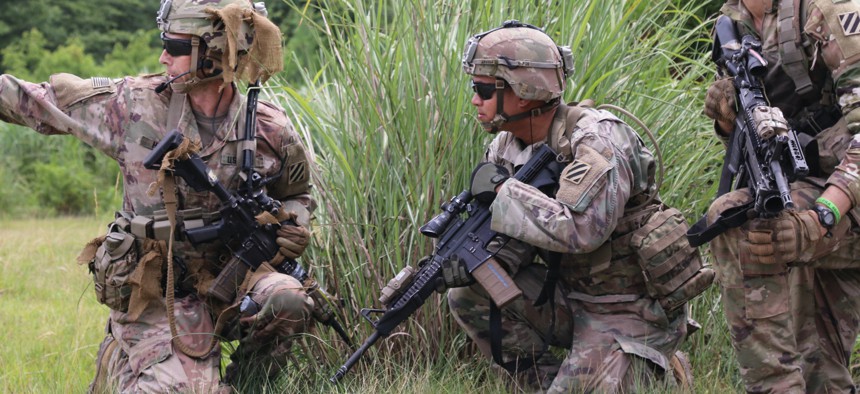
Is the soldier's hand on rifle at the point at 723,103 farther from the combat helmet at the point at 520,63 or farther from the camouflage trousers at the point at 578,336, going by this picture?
the camouflage trousers at the point at 578,336

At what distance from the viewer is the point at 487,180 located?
3998 mm

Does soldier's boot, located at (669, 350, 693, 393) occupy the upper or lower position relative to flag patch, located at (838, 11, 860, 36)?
lower

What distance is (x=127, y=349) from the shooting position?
4309 mm

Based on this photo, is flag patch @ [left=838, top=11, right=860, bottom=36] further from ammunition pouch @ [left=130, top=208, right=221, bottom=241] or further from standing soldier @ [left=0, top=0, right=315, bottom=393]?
ammunition pouch @ [left=130, top=208, right=221, bottom=241]

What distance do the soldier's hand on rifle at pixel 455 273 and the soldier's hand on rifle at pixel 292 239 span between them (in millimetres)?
674

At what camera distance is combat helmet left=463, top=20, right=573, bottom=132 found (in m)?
4.00

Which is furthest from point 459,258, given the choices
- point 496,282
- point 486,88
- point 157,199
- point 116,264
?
Answer: point 116,264

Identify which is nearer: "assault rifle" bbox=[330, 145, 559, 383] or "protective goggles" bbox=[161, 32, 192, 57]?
"assault rifle" bbox=[330, 145, 559, 383]

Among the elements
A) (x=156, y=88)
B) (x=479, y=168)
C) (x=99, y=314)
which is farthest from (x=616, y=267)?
(x=99, y=314)

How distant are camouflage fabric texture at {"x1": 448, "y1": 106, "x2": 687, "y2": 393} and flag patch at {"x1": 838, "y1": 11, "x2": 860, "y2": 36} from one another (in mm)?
832

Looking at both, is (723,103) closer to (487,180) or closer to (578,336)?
(487,180)

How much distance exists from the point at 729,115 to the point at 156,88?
7.44ft

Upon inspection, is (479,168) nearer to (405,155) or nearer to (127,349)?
(405,155)

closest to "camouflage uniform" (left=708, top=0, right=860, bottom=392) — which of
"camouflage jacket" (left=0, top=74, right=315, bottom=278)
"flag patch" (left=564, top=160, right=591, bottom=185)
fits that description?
→ "flag patch" (left=564, top=160, right=591, bottom=185)
